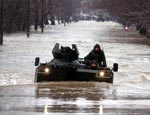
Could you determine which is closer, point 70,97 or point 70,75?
point 70,97

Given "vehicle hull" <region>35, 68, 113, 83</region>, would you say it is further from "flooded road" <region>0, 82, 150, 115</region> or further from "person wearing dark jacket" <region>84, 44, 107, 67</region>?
"person wearing dark jacket" <region>84, 44, 107, 67</region>

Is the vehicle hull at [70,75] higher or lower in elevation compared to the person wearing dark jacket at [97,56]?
lower

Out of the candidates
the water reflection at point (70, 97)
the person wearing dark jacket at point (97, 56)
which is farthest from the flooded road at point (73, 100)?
the person wearing dark jacket at point (97, 56)

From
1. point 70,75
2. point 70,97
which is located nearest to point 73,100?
point 70,97

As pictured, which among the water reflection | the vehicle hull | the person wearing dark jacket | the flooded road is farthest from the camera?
the person wearing dark jacket

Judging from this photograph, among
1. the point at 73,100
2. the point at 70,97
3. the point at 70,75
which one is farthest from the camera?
the point at 70,75

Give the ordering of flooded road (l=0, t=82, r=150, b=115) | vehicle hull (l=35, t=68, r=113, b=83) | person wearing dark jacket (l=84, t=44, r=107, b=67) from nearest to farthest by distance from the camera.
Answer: flooded road (l=0, t=82, r=150, b=115)
vehicle hull (l=35, t=68, r=113, b=83)
person wearing dark jacket (l=84, t=44, r=107, b=67)

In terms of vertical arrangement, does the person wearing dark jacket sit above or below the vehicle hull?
above

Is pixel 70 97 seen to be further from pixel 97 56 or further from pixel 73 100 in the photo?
pixel 97 56

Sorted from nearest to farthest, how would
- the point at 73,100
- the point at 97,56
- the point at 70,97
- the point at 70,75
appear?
the point at 73,100 → the point at 70,97 → the point at 70,75 → the point at 97,56

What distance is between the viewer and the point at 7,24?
6694 centimetres

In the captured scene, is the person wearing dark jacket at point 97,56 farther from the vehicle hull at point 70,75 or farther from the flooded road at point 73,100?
the flooded road at point 73,100

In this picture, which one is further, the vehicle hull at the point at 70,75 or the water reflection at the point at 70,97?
the vehicle hull at the point at 70,75

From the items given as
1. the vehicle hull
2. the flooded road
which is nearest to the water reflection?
the flooded road
